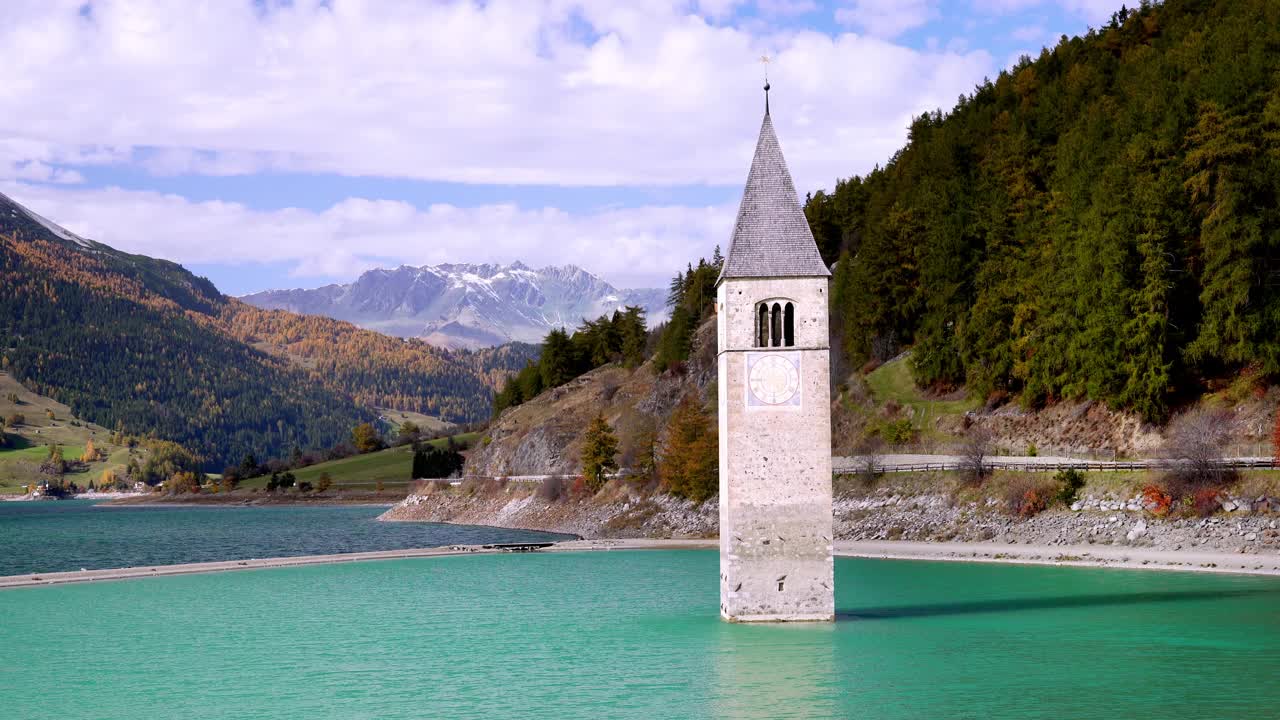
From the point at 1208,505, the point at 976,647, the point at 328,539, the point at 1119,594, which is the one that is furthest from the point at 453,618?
the point at 328,539

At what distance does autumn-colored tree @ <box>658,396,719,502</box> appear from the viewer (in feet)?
252

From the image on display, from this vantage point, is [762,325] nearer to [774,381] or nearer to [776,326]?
[776,326]

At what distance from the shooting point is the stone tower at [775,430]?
35.3 meters

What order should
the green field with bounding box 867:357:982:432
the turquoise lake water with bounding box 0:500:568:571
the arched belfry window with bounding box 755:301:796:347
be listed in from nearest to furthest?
the arched belfry window with bounding box 755:301:796:347, the green field with bounding box 867:357:982:432, the turquoise lake water with bounding box 0:500:568:571

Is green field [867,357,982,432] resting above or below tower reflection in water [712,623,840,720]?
above

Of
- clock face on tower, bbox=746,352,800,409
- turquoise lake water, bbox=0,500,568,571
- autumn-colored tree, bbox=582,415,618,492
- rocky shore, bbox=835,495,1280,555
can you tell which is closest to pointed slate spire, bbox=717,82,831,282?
clock face on tower, bbox=746,352,800,409

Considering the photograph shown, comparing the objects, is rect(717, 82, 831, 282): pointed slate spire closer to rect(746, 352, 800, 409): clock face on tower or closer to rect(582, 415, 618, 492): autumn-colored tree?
rect(746, 352, 800, 409): clock face on tower

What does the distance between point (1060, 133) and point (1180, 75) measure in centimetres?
1121

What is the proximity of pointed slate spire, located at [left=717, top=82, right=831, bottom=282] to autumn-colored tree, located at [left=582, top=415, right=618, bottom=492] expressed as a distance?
54286mm

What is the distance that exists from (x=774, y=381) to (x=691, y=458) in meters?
41.9

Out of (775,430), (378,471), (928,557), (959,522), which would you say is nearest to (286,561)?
(928,557)

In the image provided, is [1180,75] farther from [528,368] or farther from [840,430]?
[528,368]

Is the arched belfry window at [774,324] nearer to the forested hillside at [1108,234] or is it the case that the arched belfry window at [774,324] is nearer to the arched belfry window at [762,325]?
the arched belfry window at [762,325]

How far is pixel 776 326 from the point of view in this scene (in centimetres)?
3669
